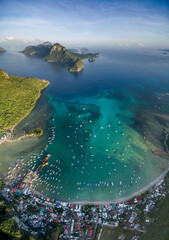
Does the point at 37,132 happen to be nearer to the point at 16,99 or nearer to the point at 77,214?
the point at 16,99

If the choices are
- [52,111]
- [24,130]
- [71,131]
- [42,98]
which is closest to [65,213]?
[71,131]

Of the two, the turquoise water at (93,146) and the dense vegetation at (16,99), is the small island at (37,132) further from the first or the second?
the dense vegetation at (16,99)

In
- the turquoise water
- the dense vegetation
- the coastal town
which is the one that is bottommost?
the coastal town

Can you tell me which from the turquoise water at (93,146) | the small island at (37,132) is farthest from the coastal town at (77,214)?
the small island at (37,132)

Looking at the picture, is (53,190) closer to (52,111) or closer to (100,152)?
(100,152)

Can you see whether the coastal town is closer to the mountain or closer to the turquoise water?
the turquoise water

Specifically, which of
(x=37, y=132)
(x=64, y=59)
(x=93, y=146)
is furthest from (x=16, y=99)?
(x=64, y=59)

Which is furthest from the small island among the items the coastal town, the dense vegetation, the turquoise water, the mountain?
the mountain
